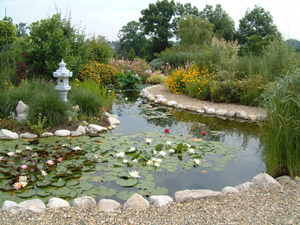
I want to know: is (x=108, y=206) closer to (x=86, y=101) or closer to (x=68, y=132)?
(x=68, y=132)

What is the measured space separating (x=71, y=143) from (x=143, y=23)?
125ft

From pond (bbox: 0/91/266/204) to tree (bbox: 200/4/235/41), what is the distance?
35.5 meters

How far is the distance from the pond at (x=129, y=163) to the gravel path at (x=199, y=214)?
0.56 m

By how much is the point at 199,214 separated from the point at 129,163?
5.64 ft

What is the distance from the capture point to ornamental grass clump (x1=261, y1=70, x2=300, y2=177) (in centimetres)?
352

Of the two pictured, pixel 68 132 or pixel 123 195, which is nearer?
pixel 123 195

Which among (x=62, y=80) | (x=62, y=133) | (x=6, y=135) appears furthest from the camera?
(x=62, y=80)

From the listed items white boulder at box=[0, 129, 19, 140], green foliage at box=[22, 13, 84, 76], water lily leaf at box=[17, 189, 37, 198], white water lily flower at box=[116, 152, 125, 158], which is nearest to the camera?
water lily leaf at box=[17, 189, 37, 198]

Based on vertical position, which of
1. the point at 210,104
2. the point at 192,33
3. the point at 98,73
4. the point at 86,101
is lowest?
the point at 210,104

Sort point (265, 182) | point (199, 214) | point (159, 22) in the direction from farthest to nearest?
point (159, 22), point (265, 182), point (199, 214)

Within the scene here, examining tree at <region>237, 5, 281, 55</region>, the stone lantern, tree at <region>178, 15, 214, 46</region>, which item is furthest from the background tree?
tree at <region>237, 5, 281, 55</region>

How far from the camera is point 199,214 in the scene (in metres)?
2.64

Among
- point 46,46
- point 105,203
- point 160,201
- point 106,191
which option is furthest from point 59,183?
point 46,46

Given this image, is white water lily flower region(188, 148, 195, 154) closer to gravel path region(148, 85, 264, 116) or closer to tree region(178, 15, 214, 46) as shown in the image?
gravel path region(148, 85, 264, 116)
